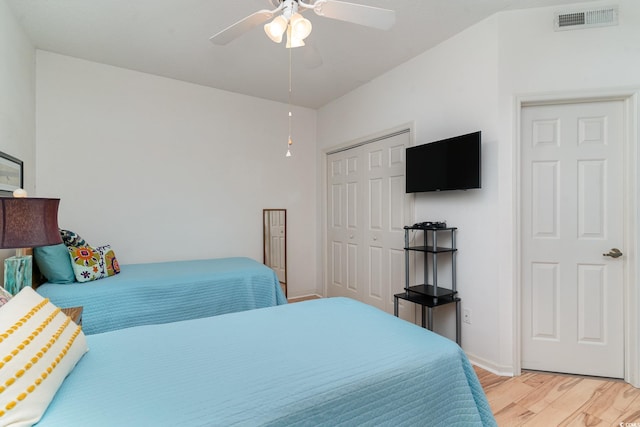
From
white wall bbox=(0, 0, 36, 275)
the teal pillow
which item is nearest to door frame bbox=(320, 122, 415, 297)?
the teal pillow

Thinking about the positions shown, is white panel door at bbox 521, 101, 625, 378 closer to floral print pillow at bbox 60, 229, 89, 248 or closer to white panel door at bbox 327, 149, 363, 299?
white panel door at bbox 327, 149, 363, 299

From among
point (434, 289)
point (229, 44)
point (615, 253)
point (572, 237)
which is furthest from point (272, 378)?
point (229, 44)

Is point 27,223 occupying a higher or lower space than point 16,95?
lower

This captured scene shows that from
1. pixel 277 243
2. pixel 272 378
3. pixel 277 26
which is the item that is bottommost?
pixel 272 378

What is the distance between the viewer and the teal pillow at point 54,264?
2.25 meters

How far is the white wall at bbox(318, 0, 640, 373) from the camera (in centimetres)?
215

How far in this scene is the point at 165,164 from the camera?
3.41 metres

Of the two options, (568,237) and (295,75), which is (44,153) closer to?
(295,75)

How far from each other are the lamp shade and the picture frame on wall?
1.01m

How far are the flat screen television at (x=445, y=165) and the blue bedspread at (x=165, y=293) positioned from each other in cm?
164

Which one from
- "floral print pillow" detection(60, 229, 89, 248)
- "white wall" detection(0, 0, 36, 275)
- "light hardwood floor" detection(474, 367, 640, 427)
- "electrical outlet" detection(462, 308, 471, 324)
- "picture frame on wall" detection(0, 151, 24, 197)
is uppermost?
"white wall" detection(0, 0, 36, 275)

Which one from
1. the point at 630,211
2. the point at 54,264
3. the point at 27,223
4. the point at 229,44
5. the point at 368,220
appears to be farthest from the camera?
the point at 368,220

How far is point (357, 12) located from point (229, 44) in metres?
1.61

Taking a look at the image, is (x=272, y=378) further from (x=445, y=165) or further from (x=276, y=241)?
(x=276, y=241)
